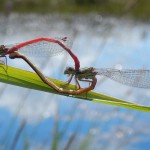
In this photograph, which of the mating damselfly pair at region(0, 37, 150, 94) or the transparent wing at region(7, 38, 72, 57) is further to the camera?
the transparent wing at region(7, 38, 72, 57)

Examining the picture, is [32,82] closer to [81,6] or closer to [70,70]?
[70,70]

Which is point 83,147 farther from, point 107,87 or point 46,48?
point 107,87

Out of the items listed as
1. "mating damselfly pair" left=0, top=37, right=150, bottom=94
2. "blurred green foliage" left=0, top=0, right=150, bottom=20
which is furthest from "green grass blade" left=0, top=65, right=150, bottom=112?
"blurred green foliage" left=0, top=0, right=150, bottom=20

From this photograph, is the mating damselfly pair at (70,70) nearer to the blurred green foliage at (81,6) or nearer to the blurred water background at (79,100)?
the blurred water background at (79,100)

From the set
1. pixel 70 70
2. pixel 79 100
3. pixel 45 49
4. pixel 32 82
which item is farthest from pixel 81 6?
pixel 32 82

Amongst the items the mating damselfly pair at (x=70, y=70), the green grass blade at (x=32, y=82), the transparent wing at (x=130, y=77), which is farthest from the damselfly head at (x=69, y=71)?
the green grass blade at (x=32, y=82)

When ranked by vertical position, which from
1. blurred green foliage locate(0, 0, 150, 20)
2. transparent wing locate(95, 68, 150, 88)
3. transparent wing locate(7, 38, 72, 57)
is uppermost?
transparent wing locate(7, 38, 72, 57)

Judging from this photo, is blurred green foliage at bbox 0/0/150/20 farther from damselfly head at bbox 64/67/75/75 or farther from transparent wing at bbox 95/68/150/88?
damselfly head at bbox 64/67/75/75
